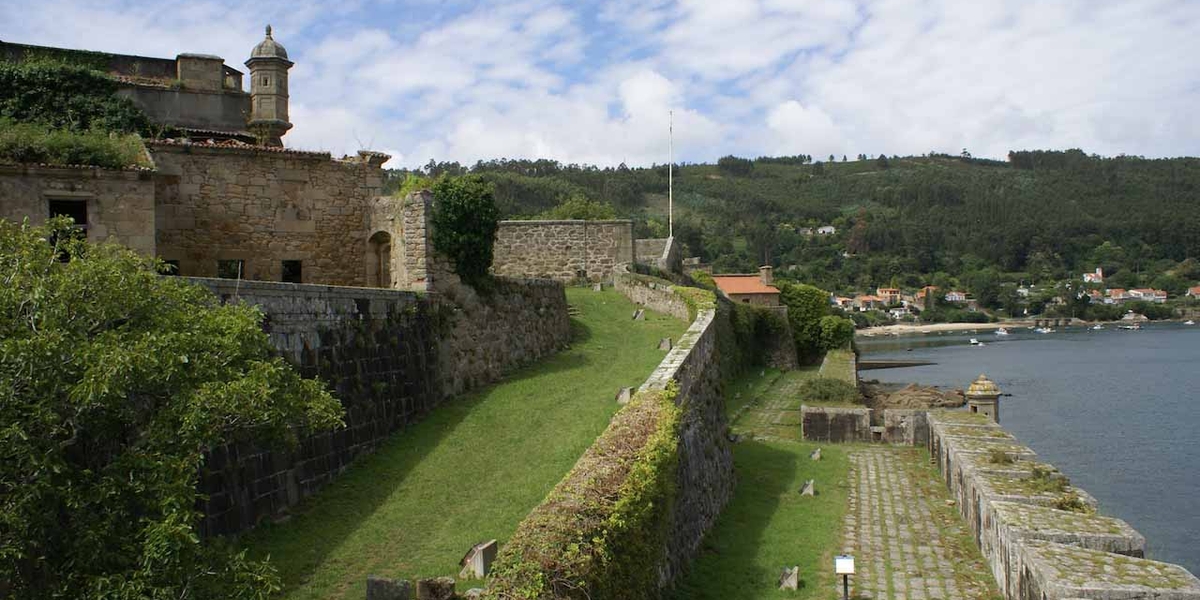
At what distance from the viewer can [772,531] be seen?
48.4ft

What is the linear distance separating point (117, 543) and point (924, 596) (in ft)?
31.5

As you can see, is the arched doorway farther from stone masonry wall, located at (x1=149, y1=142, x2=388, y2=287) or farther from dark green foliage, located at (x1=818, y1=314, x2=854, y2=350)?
dark green foliage, located at (x1=818, y1=314, x2=854, y2=350)

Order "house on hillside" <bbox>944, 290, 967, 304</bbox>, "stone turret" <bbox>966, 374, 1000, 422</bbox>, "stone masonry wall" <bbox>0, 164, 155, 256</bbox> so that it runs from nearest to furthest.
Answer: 1. "stone masonry wall" <bbox>0, 164, 155, 256</bbox>
2. "stone turret" <bbox>966, 374, 1000, 422</bbox>
3. "house on hillside" <bbox>944, 290, 967, 304</bbox>

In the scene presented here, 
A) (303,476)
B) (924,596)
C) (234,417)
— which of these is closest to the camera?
(234,417)

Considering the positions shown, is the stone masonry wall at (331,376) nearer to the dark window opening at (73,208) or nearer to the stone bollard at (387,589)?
the stone bollard at (387,589)

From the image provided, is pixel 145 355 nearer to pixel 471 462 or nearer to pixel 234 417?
pixel 234 417

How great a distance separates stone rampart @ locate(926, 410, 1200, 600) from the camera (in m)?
9.11

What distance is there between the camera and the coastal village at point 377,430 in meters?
6.07

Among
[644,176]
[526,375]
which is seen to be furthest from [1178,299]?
[526,375]

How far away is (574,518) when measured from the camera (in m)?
8.52

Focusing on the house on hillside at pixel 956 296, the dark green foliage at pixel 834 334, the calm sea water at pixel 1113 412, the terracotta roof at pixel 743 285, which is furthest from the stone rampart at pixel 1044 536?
the house on hillside at pixel 956 296

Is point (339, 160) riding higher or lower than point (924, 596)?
higher

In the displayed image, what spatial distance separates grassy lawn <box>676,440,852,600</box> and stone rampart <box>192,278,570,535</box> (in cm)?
480

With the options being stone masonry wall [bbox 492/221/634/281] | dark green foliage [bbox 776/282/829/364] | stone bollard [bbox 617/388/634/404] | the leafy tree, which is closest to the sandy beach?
dark green foliage [bbox 776/282/829/364]
